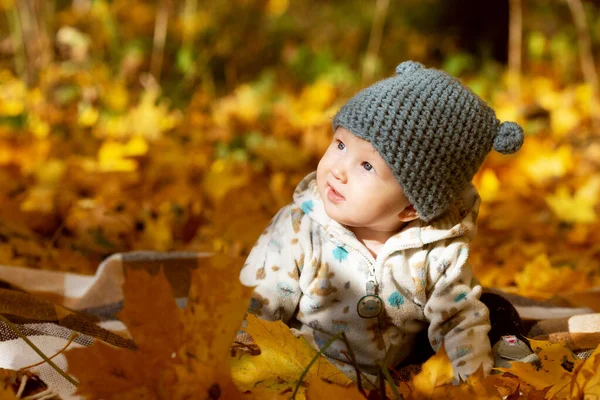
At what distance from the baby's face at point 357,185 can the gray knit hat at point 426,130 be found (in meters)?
0.02

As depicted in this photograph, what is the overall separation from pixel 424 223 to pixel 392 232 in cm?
7

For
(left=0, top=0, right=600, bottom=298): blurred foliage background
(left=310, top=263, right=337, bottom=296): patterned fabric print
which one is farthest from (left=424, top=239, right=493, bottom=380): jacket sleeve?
(left=0, top=0, right=600, bottom=298): blurred foliage background

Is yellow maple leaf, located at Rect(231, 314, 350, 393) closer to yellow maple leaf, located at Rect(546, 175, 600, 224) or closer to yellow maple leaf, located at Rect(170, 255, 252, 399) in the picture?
yellow maple leaf, located at Rect(170, 255, 252, 399)

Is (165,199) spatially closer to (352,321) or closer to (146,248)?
(146,248)

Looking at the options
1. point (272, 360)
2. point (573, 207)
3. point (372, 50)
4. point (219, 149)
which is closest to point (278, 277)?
point (272, 360)

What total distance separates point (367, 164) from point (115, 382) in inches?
24.3

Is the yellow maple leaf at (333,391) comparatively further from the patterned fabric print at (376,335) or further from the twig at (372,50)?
the twig at (372,50)

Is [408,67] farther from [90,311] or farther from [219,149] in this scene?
[219,149]

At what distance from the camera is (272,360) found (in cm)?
129

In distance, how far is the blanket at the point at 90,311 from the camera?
140 cm

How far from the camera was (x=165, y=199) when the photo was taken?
103 inches

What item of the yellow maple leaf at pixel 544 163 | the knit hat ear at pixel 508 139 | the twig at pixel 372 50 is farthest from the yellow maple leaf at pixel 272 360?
the twig at pixel 372 50

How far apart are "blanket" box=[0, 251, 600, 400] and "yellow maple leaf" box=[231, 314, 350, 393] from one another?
31cm

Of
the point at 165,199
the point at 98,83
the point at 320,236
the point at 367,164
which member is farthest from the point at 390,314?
the point at 98,83
